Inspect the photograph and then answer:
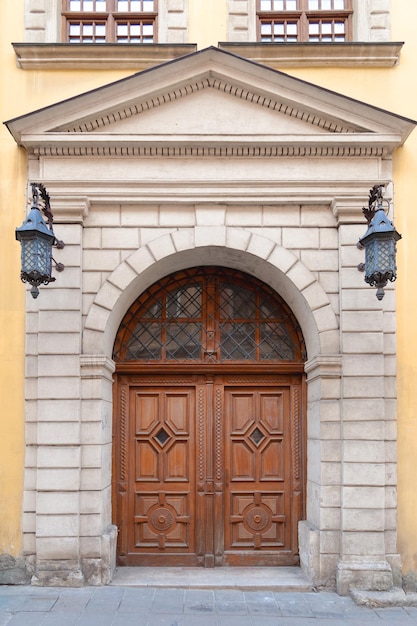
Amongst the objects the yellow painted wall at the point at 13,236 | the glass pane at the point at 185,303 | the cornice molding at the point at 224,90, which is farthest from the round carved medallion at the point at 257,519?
the cornice molding at the point at 224,90

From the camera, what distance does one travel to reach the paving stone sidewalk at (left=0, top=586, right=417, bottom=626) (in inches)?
244

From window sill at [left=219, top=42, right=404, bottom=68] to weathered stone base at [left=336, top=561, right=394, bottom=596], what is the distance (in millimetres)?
5652

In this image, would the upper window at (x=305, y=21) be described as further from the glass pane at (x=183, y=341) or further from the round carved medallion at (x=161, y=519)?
the round carved medallion at (x=161, y=519)

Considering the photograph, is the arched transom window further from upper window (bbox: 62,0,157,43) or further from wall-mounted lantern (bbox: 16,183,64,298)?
upper window (bbox: 62,0,157,43)

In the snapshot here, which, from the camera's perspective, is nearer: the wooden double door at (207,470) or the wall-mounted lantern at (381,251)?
the wall-mounted lantern at (381,251)

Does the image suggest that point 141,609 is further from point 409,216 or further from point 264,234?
point 409,216

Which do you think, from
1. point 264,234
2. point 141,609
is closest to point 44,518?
point 141,609

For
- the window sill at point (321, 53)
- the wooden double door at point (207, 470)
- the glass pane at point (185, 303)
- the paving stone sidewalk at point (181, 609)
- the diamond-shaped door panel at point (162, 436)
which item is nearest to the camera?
the paving stone sidewalk at point (181, 609)

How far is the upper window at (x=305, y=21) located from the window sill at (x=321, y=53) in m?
0.48

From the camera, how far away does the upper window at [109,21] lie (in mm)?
7957

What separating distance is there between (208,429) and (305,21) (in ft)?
16.9

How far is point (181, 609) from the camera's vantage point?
6.50m

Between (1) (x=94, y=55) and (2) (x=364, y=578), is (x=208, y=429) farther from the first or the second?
(1) (x=94, y=55)

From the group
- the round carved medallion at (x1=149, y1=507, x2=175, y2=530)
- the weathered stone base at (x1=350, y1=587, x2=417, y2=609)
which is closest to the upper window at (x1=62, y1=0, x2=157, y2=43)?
the round carved medallion at (x1=149, y1=507, x2=175, y2=530)
